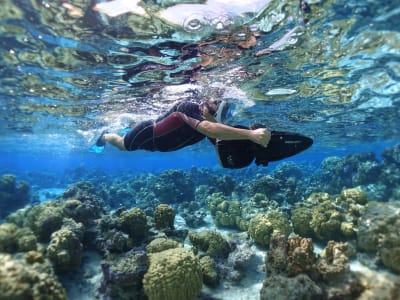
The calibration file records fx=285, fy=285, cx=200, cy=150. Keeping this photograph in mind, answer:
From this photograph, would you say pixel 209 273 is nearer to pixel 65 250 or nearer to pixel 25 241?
pixel 65 250

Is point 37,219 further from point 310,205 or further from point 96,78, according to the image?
point 310,205

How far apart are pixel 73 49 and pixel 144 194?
11.3 meters

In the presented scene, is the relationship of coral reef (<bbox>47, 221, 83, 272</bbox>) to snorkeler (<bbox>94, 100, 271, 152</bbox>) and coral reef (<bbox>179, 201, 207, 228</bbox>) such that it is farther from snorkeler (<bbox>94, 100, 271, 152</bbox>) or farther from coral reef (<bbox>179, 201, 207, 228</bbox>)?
coral reef (<bbox>179, 201, 207, 228</bbox>)

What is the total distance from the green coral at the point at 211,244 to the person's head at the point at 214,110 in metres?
3.38

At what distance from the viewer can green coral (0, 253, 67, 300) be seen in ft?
14.8

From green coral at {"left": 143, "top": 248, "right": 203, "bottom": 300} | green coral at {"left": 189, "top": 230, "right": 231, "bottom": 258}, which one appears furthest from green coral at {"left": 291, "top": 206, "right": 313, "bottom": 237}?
green coral at {"left": 143, "top": 248, "right": 203, "bottom": 300}

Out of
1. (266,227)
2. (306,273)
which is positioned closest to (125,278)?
(306,273)

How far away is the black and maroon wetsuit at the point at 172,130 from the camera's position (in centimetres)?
730

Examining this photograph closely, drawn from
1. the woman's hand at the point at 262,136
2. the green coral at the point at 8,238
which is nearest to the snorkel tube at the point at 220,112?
the woman's hand at the point at 262,136

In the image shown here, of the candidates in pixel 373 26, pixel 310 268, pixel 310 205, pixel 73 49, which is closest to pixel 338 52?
pixel 373 26

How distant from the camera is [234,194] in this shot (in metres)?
17.9

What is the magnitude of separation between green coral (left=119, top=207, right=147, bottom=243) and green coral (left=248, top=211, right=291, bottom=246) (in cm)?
351

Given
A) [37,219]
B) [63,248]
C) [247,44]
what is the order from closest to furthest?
[63,248] < [37,219] < [247,44]

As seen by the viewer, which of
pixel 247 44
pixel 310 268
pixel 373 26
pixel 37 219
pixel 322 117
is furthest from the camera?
pixel 322 117
